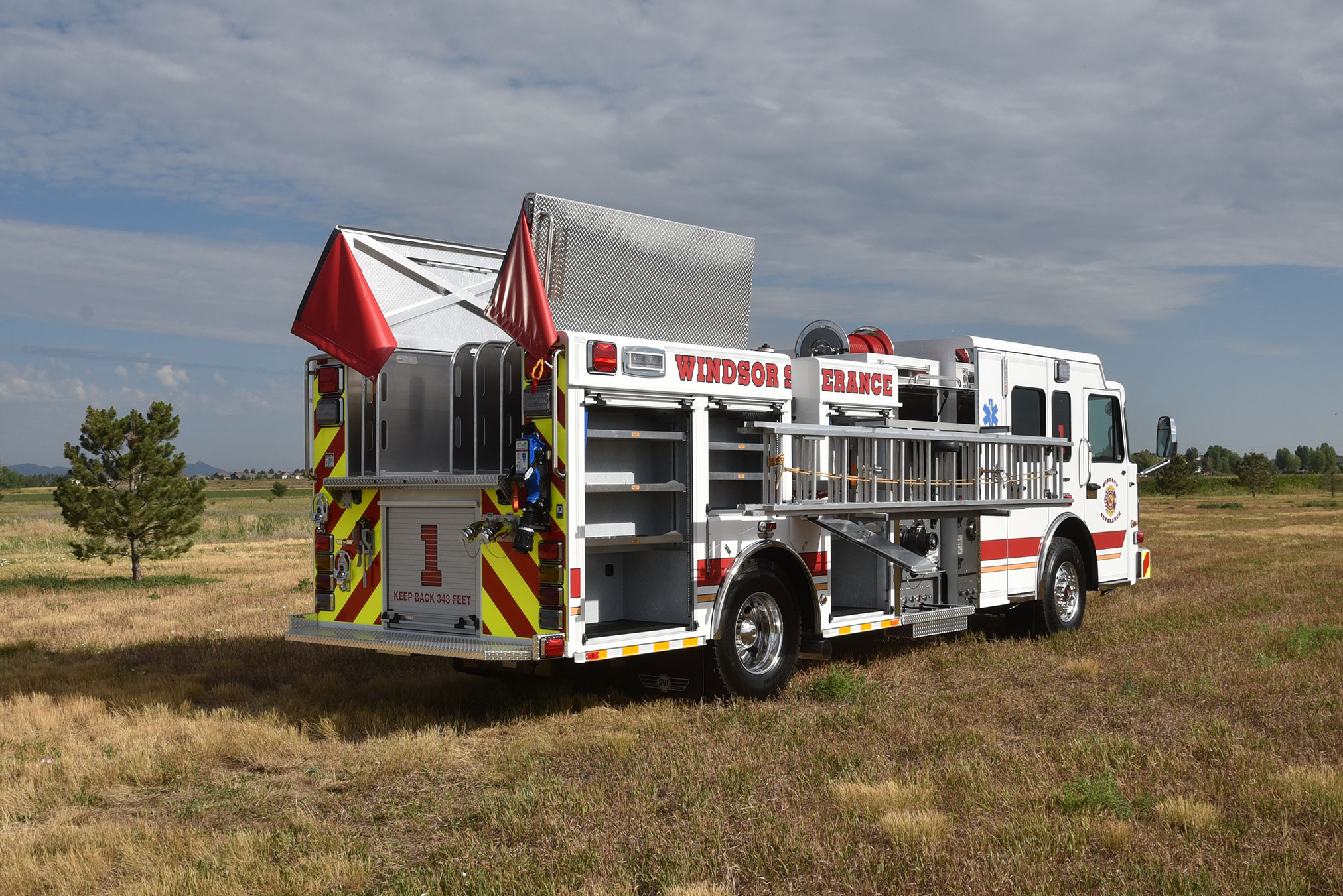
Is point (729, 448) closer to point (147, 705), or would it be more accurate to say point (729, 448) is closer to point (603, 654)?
point (603, 654)

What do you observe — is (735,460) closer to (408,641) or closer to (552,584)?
(552,584)

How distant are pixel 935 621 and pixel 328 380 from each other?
5406 millimetres

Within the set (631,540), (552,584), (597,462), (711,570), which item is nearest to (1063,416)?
(711,570)

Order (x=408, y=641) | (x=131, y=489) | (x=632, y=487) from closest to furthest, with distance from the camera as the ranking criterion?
1. (x=632, y=487)
2. (x=408, y=641)
3. (x=131, y=489)

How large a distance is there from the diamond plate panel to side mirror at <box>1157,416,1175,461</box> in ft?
18.8

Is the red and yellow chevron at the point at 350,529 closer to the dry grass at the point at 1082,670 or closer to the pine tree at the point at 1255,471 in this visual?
the dry grass at the point at 1082,670

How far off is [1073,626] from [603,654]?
6624 millimetres

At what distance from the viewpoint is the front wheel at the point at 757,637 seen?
8.27 m

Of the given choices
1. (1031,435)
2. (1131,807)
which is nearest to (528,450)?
(1131,807)

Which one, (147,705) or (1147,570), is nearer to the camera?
(147,705)

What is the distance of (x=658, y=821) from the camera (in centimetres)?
562

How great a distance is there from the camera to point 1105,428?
12945 millimetres

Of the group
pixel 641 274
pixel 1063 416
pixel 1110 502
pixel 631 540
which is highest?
pixel 641 274

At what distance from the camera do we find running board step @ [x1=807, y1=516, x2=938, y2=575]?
9.00 m
